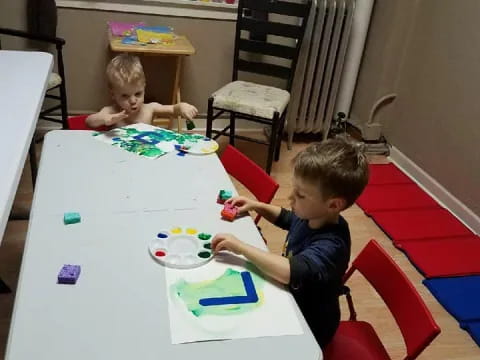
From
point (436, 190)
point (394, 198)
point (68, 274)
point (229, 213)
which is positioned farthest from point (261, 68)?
point (68, 274)

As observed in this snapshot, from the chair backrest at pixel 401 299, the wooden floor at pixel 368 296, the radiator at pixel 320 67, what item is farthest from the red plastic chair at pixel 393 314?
the radiator at pixel 320 67

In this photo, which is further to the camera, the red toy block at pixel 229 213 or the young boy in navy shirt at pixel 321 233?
the red toy block at pixel 229 213

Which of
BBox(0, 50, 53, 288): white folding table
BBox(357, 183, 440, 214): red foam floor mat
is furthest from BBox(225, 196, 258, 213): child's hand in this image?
BBox(357, 183, 440, 214): red foam floor mat

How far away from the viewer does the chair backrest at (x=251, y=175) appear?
1474 millimetres

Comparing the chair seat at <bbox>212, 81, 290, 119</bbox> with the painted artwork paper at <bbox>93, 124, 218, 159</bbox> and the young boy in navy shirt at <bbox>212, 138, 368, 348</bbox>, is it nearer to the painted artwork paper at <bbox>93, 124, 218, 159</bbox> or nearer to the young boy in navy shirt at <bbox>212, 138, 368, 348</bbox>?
the painted artwork paper at <bbox>93, 124, 218, 159</bbox>

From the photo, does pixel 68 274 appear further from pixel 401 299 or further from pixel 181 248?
pixel 401 299

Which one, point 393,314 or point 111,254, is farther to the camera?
point 393,314

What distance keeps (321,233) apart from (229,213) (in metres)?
0.23

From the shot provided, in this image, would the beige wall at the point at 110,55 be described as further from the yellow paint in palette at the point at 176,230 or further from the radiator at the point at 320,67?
the yellow paint in palette at the point at 176,230

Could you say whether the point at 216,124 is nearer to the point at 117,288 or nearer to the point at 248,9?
the point at 248,9

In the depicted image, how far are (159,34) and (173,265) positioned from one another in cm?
225

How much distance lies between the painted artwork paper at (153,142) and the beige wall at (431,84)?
5.75 feet

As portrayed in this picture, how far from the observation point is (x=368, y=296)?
6.66 ft

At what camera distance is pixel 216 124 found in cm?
355
